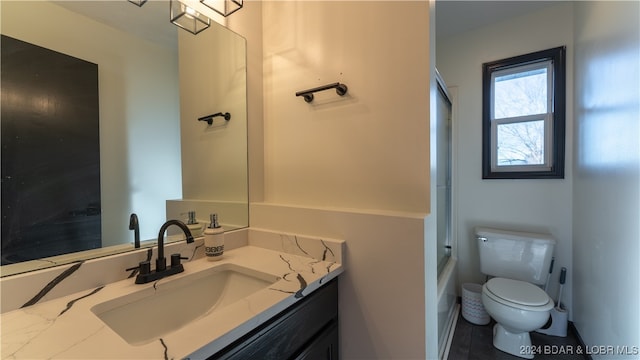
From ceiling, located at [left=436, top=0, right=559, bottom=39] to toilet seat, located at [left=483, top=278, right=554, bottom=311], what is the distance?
6.91 ft

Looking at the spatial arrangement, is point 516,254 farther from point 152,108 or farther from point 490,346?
point 152,108

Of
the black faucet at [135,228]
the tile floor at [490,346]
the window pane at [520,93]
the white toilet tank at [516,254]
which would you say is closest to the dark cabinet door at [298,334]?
the black faucet at [135,228]

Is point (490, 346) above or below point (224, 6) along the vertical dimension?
below

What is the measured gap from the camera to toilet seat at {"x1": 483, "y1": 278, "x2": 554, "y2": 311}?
1531 mm

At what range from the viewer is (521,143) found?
212cm

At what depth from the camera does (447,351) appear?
164cm

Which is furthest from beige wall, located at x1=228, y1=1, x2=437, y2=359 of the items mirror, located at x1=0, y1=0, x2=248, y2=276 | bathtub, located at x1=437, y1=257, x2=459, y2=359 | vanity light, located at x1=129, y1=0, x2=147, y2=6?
bathtub, located at x1=437, y1=257, x2=459, y2=359

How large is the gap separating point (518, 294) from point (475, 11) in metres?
2.14

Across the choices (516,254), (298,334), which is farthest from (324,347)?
Answer: (516,254)

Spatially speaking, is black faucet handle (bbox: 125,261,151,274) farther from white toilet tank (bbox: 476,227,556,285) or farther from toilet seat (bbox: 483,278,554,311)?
white toilet tank (bbox: 476,227,556,285)

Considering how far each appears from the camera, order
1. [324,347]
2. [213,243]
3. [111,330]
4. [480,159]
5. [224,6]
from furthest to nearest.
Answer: [480,159] < [224,6] < [213,243] < [324,347] < [111,330]

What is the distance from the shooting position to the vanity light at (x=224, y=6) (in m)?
1.21

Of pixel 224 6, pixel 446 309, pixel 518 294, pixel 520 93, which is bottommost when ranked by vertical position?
pixel 446 309

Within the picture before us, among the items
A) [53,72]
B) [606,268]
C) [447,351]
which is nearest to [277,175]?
[53,72]
